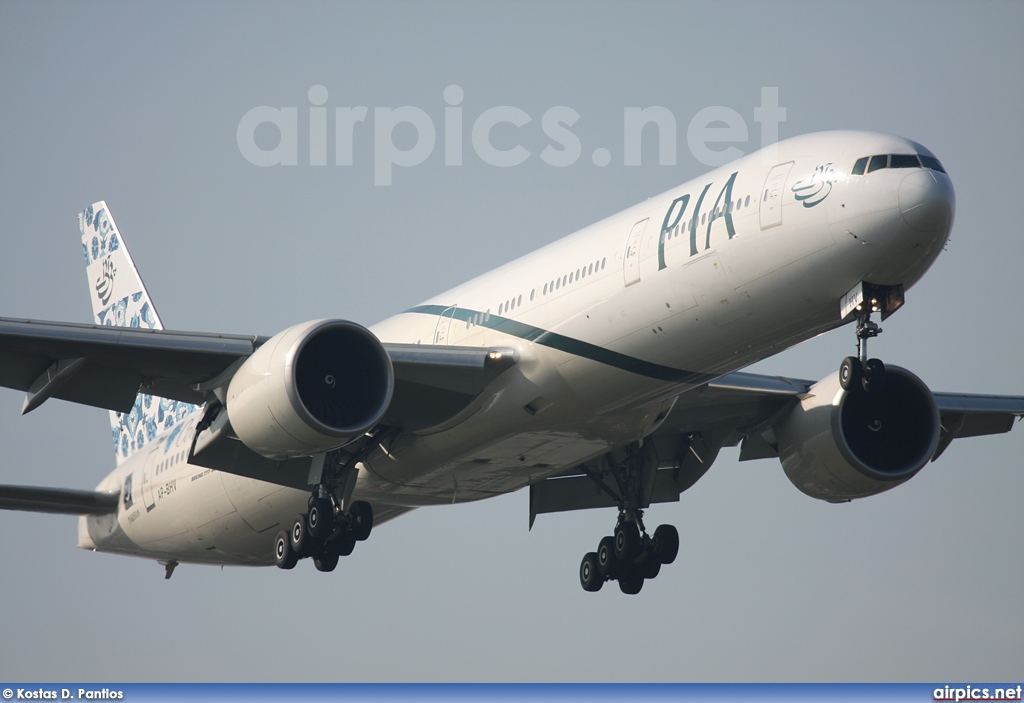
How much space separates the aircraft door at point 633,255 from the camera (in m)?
22.5

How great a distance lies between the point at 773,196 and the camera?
2103cm

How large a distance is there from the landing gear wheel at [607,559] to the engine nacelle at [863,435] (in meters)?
4.22

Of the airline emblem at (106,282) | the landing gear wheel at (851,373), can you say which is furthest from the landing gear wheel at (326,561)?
the airline emblem at (106,282)

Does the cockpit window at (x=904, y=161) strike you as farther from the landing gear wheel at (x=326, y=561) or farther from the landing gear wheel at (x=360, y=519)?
the landing gear wheel at (x=326, y=561)

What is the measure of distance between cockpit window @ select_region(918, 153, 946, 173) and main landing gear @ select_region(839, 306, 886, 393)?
2.33 meters

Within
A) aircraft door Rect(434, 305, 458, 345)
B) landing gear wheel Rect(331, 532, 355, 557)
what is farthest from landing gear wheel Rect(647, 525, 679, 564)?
aircraft door Rect(434, 305, 458, 345)

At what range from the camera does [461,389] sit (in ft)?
78.8

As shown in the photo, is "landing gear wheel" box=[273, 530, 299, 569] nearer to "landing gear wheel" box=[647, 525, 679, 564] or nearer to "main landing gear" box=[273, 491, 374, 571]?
"main landing gear" box=[273, 491, 374, 571]

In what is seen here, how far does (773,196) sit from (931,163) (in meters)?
2.31

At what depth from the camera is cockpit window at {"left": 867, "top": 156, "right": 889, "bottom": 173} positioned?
66.5 feet

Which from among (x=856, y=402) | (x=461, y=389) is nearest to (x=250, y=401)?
(x=461, y=389)

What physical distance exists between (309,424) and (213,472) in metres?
7.28

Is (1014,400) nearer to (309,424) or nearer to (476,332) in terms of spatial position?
(476,332)

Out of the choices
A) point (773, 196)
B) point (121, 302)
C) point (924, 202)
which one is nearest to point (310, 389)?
point (773, 196)
